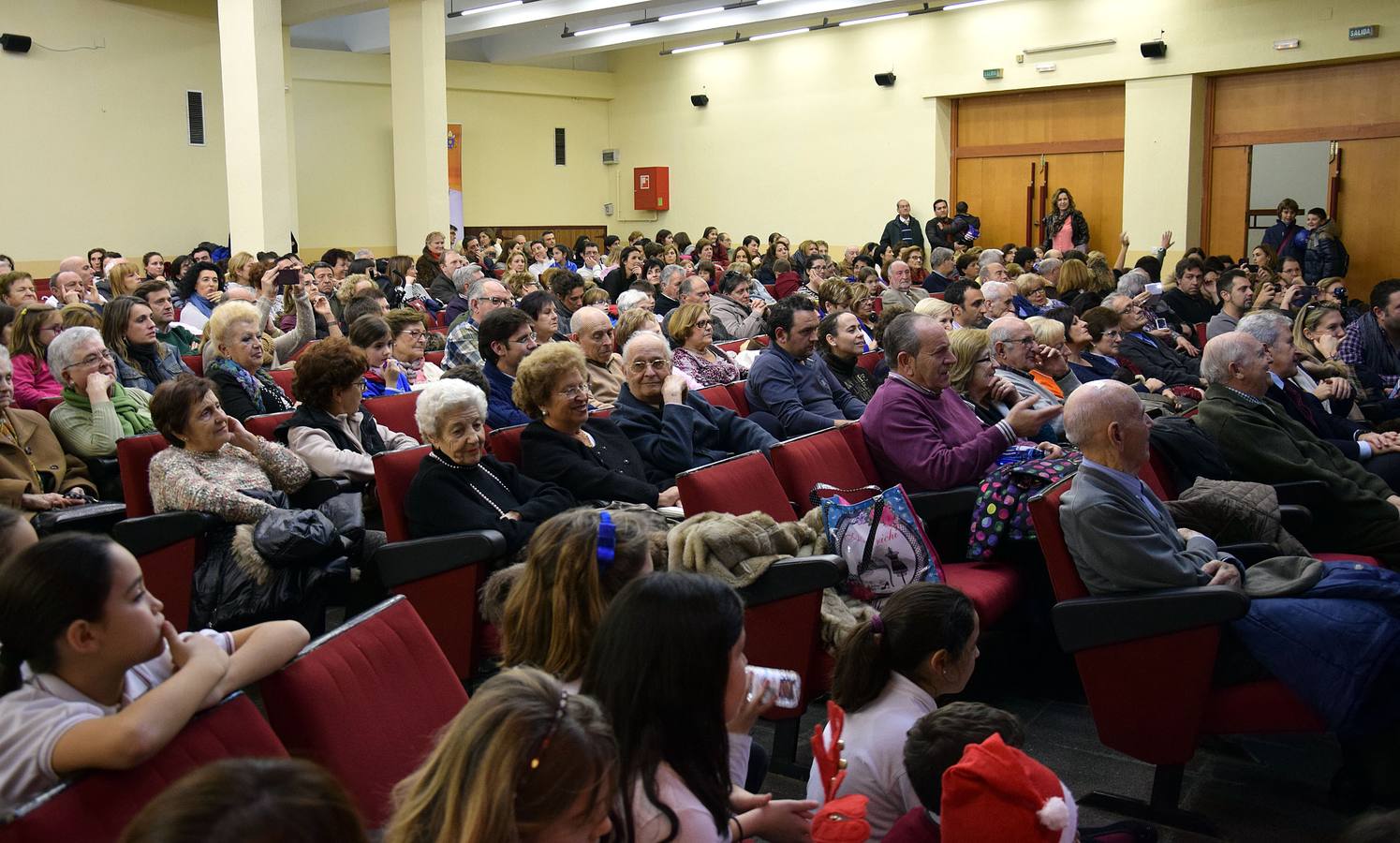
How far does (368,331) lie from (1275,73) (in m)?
11.7

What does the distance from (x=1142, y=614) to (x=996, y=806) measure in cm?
113

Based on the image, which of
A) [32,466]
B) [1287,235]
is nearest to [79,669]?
[32,466]

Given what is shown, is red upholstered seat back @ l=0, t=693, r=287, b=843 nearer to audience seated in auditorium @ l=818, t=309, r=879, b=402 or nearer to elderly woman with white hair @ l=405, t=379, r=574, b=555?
elderly woman with white hair @ l=405, t=379, r=574, b=555

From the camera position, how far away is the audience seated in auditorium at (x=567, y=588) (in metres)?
2.05

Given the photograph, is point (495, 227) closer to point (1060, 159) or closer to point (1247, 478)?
point (1060, 159)

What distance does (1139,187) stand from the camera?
551 inches

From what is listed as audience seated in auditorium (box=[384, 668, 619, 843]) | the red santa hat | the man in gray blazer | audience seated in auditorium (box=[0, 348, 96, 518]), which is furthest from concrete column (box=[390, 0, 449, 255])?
audience seated in auditorium (box=[384, 668, 619, 843])

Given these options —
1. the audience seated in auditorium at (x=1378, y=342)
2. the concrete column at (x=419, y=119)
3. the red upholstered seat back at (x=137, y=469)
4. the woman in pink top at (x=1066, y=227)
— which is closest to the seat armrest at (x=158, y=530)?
the red upholstered seat back at (x=137, y=469)

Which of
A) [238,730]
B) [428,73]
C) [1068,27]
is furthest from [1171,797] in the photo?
[1068,27]

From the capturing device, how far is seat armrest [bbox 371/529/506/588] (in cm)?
314

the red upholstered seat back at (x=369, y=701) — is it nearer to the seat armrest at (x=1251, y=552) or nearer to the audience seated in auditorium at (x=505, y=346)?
the seat armrest at (x=1251, y=552)

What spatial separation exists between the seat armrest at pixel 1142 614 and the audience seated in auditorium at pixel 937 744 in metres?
0.82

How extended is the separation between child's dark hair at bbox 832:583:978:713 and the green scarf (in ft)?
9.95

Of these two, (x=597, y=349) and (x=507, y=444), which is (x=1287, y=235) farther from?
(x=507, y=444)
